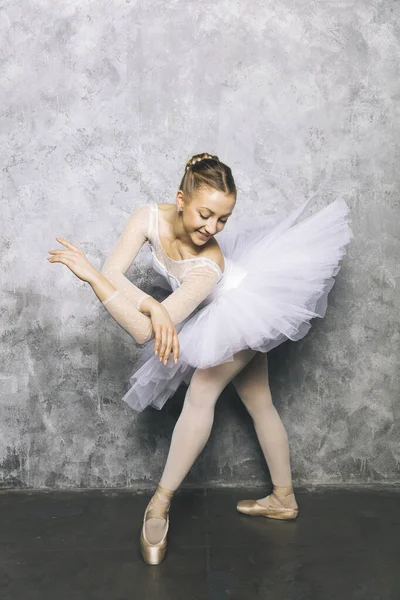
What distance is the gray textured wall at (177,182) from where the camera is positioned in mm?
2746

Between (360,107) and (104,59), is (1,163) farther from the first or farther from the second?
(360,107)

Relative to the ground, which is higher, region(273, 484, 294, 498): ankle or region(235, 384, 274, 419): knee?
region(235, 384, 274, 419): knee

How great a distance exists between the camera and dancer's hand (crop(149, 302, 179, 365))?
2000 millimetres

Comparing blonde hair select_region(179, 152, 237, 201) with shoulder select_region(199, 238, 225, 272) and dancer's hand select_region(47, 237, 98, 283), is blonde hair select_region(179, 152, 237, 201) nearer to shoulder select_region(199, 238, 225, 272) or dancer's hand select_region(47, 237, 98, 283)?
shoulder select_region(199, 238, 225, 272)

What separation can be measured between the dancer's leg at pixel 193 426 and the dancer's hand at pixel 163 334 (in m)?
0.33

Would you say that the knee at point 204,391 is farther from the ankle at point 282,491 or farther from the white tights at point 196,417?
the ankle at point 282,491

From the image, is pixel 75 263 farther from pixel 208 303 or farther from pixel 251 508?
pixel 251 508

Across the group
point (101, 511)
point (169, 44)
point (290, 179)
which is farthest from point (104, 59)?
point (101, 511)

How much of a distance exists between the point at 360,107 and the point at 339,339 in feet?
3.10

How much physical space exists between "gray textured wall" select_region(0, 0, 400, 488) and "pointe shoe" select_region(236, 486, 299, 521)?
0.89ft

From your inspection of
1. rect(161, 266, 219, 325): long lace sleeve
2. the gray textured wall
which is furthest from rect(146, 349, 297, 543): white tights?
the gray textured wall

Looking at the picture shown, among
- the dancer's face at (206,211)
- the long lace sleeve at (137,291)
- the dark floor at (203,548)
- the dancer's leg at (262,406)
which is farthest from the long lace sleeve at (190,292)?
the dark floor at (203,548)

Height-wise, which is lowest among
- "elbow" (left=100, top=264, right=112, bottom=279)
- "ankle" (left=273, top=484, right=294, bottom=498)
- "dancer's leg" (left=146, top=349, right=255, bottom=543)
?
"ankle" (left=273, top=484, right=294, bottom=498)

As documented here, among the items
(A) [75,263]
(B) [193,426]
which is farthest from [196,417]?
(A) [75,263]
